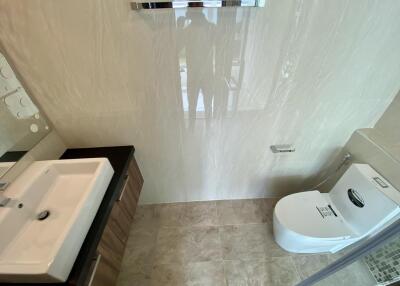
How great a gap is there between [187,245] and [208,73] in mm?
1340

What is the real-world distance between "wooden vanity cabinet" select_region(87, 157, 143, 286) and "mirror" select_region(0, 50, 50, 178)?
1.83 ft

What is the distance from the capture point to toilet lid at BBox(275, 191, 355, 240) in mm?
1258

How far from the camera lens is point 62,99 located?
43.9 inches

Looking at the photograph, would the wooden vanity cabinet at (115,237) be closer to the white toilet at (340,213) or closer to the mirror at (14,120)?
the mirror at (14,120)

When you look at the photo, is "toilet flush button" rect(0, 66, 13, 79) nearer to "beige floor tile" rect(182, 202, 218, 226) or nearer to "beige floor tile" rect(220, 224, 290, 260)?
"beige floor tile" rect(182, 202, 218, 226)

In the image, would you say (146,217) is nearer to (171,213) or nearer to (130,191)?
(171,213)

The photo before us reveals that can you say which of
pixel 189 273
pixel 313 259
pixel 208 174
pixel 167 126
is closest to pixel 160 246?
pixel 189 273

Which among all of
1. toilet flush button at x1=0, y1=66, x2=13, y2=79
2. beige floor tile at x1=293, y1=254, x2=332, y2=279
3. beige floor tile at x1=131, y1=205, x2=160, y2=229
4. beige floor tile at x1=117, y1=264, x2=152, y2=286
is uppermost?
toilet flush button at x1=0, y1=66, x2=13, y2=79

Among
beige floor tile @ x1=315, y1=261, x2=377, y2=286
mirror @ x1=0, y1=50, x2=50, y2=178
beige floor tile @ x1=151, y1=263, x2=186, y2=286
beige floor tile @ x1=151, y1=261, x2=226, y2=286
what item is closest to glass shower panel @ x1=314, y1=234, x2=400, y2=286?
beige floor tile @ x1=315, y1=261, x2=377, y2=286

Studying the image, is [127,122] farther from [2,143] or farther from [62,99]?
[2,143]

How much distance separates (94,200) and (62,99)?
26.0 inches

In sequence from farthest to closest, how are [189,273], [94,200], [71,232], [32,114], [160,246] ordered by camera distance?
1. [160,246]
2. [189,273]
3. [32,114]
4. [94,200]
5. [71,232]

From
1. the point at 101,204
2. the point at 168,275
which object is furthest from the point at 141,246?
the point at 101,204

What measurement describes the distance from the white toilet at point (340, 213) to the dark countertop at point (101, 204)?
110 cm
